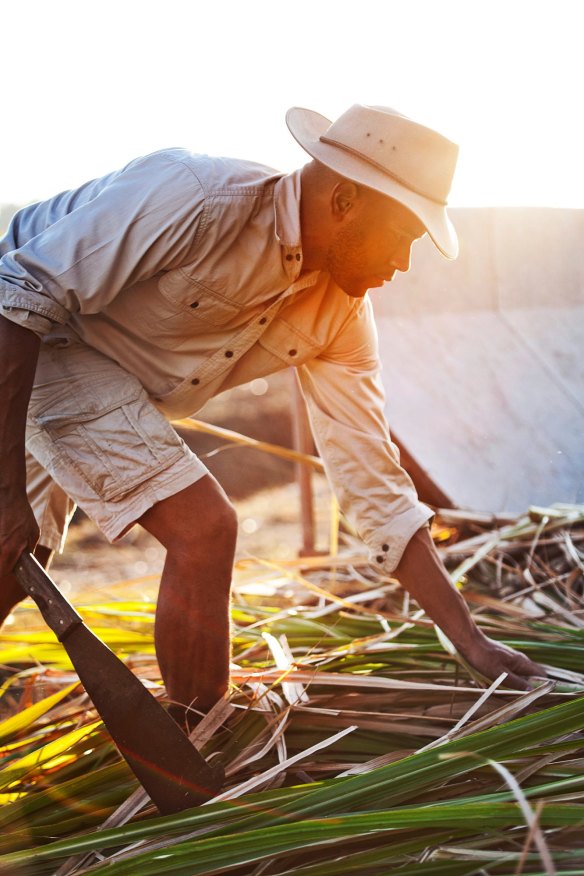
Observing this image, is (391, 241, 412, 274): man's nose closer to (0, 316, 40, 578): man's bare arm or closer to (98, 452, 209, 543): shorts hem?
(98, 452, 209, 543): shorts hem

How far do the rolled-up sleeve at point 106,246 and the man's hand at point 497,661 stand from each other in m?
1.07

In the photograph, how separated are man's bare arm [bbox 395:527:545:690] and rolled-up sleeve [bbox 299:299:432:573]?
0.05 meters

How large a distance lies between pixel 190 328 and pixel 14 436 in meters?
0.47

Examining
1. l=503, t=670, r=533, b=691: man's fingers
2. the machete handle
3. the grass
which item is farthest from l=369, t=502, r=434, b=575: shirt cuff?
the machete handle

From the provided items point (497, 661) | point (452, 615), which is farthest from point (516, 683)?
point (452, 615)

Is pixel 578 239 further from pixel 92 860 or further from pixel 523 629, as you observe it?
pixel 92 860

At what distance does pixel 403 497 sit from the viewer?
2123mm

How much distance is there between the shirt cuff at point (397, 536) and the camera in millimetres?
2068

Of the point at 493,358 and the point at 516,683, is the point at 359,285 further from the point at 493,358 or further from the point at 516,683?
the point at 493,358

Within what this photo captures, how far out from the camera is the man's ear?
1.87 m

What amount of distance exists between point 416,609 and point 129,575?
251 cm

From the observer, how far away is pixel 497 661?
196 centimetres

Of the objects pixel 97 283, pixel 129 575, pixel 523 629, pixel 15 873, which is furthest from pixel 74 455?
pixel 129 575

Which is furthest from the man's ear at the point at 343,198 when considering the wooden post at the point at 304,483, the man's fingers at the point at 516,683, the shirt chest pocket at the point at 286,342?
the wooden post at the point at 304,483
